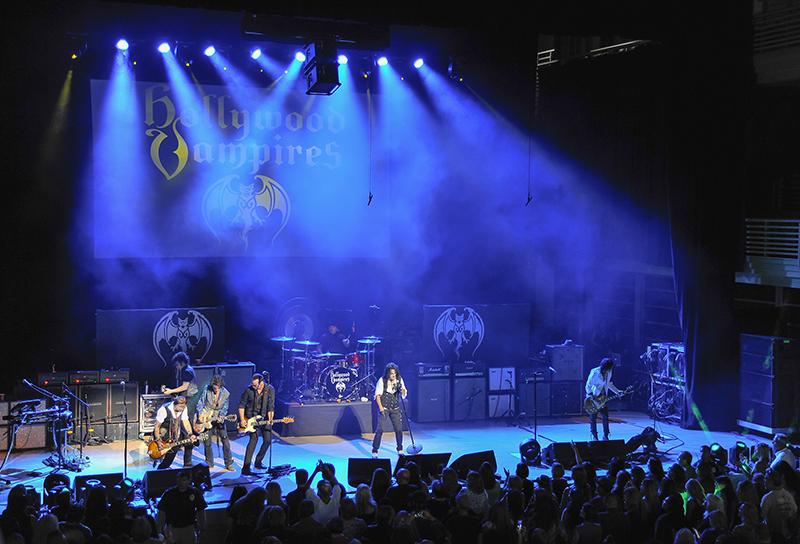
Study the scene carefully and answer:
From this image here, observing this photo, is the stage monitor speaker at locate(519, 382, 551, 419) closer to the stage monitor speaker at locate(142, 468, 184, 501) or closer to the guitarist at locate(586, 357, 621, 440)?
the guitarist at locate(586, 357, 621, 440)

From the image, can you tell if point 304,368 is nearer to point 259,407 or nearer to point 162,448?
point 259,407

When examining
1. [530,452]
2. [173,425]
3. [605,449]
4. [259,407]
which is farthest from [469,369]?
[173,425]

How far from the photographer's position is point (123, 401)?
539 inches

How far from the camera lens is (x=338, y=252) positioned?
1595 centimetres

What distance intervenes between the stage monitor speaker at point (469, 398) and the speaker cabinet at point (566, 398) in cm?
149

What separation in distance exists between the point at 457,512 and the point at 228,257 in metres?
9.67

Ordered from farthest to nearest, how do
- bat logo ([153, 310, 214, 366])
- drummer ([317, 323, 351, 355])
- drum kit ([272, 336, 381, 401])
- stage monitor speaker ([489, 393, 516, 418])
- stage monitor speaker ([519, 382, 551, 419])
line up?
stage monitor speaker ([519, 382, 551, 419]) → stage monitor speaker ([489, 393, 516, 418]) → drummer ([317, 323, 351, 355]) → bat logo ([153, 310, 214, 366]) → drum kit ([272, 336, 381, 401])

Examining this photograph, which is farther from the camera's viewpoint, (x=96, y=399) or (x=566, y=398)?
(x=566, y=398)

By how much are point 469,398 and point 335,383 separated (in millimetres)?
2800

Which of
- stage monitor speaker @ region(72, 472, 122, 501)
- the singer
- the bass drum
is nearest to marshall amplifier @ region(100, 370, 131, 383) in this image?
the bass drum

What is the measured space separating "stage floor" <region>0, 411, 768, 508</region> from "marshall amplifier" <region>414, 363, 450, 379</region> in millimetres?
939

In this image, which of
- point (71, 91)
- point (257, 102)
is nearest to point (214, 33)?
point (257, 102)

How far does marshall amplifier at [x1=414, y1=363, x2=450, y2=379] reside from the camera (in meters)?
15.5

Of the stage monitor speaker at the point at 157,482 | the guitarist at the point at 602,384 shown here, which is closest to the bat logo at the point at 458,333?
the guitarist at the point at 602,384
